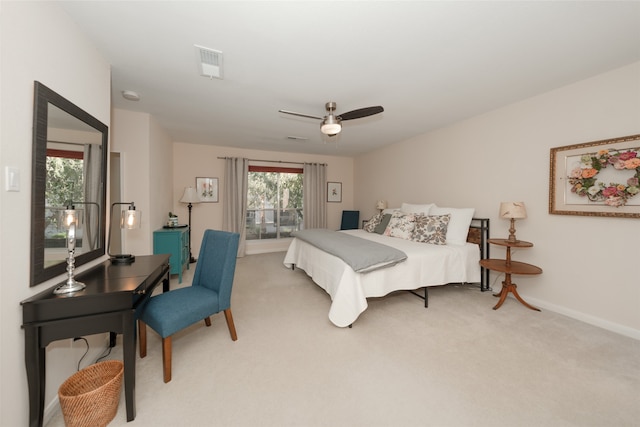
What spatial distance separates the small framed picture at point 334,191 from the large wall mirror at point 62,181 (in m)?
4.89

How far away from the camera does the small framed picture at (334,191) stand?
6426 mm

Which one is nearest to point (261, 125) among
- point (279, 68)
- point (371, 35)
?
point (279, 68)

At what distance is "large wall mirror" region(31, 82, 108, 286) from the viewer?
4.22 ft

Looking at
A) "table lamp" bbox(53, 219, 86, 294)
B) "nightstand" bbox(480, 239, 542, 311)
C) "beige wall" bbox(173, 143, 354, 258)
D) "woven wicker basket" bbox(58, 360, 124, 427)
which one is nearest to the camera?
"woven wicker basket" bbox(58, 360, 124, 427)

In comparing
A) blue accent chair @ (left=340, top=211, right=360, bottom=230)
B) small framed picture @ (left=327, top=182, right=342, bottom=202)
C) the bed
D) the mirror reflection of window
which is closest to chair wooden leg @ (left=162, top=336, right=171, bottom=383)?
the mirror reflection of window

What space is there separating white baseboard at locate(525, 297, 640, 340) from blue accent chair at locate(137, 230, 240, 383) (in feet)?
11.4

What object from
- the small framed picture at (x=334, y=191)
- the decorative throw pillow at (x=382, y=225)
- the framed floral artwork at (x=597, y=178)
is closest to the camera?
the framed floral artwork at (x=597, y=178)

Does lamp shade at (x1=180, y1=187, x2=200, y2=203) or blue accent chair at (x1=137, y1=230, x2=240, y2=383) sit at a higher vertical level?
lamp shade at (x1=180, y1=187, x2=200, y2=203)

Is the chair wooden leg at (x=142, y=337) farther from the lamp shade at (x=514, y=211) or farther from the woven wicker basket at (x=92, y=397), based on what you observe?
the lamp shade at (x=514, y=211)

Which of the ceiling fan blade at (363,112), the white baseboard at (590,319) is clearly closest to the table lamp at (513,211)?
the white baseboard at (590,319)

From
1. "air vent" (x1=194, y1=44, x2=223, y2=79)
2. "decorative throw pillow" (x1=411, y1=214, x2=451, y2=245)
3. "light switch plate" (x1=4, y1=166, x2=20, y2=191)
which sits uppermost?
"air vent" (x1=194, y1=44, x2=223, y2=79)

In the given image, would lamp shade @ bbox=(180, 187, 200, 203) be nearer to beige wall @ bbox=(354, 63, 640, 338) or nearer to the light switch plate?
the light switch plate

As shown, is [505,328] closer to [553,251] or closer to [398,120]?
[553,251]

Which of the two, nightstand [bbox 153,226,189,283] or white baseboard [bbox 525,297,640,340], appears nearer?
→ white baseboard [bbox 525,297,640,340]
